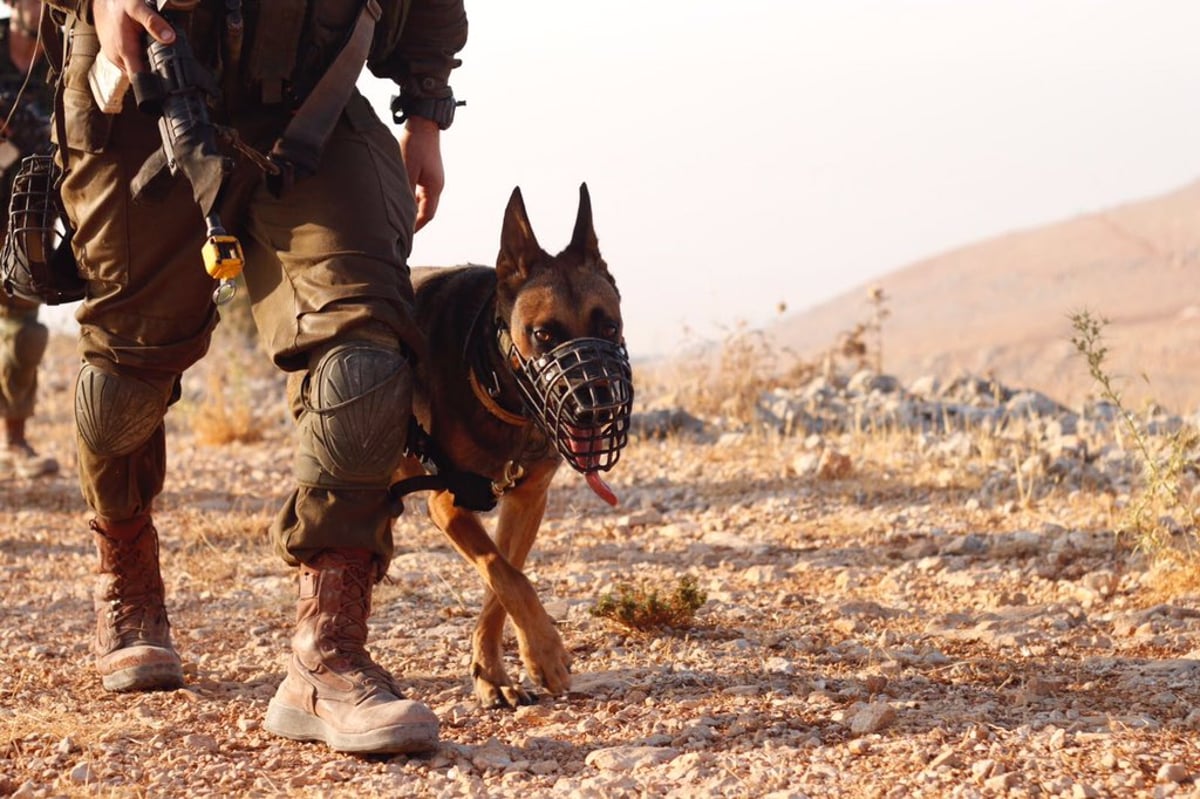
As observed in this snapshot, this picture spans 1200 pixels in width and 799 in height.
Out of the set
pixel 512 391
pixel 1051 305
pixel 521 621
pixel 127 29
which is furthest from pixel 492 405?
pixel 1051 305

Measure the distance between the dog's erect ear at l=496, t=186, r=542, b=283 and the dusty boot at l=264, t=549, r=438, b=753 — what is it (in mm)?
876

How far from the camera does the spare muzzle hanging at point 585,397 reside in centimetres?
332

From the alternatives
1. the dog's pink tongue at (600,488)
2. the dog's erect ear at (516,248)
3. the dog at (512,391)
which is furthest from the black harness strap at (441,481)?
the dog's erect ear at (516,248)

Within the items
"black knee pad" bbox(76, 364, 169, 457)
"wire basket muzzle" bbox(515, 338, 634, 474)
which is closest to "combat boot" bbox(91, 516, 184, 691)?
"black knee pad" bbox(76, 364, 169, 457)

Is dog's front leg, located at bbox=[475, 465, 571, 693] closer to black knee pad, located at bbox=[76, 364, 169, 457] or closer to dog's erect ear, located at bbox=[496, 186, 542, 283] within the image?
dog's erect ear, located at bbox=[496, 186, 542, 283]

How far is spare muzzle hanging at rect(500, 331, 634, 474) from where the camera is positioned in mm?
3322

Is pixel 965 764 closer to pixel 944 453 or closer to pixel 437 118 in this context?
pixel 437 118

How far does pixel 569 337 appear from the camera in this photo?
3.58 m

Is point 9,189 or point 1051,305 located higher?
point 9,189

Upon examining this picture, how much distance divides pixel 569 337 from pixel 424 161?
0.84m

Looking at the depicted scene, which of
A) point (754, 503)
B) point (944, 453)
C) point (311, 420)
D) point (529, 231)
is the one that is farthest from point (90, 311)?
point (944, 453)

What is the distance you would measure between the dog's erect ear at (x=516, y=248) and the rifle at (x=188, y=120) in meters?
0.78

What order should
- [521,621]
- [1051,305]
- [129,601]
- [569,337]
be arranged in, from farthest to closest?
[1051,305] → [129,601] → [521,621] → [569,337]

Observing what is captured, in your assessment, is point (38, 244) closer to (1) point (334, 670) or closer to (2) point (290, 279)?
(2) point (290, 279)
